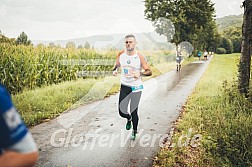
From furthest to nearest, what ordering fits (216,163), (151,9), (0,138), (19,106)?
(151,9), (19,106), (216,163), (0,138)

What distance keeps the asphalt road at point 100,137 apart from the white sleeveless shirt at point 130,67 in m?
1.28

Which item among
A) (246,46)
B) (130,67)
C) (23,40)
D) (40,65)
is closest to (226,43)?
(23,40)

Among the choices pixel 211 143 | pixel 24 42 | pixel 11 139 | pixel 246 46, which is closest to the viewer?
pixel 11 139

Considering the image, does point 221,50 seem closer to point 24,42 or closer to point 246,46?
point 24,42

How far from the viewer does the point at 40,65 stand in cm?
1155

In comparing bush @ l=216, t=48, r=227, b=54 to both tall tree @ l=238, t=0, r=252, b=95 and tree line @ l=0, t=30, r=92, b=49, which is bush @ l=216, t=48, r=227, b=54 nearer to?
tree line @ l=0, t=30, r=92, b=49

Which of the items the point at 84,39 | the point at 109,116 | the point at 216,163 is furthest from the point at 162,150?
the point at 84,39

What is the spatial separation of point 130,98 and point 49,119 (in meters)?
2.97

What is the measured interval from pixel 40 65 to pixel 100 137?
701 cm

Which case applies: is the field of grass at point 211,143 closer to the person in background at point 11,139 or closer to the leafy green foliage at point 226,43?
the person in background at point 11,139

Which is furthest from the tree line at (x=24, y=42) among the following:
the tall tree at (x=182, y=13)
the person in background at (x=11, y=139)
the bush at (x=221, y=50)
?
the bush at (x=221, y=50)

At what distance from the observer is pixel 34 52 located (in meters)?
12.0

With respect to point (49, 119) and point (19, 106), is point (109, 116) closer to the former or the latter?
point (49, 119)

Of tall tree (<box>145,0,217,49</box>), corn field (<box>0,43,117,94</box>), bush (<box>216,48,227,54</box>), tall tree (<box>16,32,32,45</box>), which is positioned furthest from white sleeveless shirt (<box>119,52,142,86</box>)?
bush (<box>216,48,227,54</box>)
